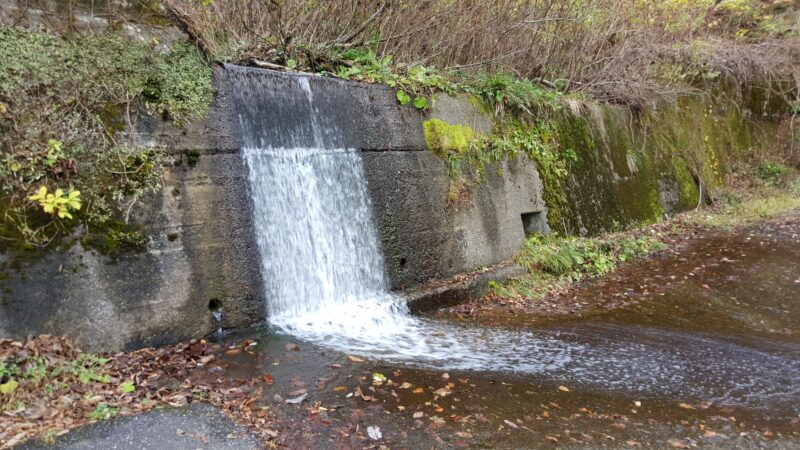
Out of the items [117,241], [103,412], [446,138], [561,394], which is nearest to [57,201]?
[117,241]

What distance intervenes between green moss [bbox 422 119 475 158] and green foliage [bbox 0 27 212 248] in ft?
11.4

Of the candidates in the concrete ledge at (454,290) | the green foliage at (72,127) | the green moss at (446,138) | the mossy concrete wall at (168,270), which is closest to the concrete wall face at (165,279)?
the mossy concrete wall at (168,270)

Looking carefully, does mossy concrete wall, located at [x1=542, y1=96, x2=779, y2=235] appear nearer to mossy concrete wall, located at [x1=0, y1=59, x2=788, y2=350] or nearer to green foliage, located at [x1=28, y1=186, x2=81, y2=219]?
mossy concrete wall, located at [x1=0, y1=59, x2=788, y2=350]

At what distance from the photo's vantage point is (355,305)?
6047 mm

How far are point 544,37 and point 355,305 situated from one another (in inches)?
277

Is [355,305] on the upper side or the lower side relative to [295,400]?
upper

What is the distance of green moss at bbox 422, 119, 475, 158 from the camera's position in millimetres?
7509

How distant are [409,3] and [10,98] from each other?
232 inches

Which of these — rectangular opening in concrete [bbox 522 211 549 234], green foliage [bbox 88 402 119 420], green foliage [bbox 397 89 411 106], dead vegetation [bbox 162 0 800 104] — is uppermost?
dead vegetation [bbox 162 0 800 104]

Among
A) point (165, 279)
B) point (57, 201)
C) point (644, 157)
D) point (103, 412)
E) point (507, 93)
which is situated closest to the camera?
point (103, 412)

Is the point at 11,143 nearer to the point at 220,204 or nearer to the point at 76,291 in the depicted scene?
the point at 76,291

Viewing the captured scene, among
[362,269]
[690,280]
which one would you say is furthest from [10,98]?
[690,280]

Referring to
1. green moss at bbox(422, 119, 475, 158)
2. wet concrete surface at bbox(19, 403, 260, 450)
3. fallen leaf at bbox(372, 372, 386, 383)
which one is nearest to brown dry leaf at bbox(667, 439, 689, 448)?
fallen leaf at bbox(372, 372, 386, 383)

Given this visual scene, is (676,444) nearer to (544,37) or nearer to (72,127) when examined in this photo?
(72,127)
